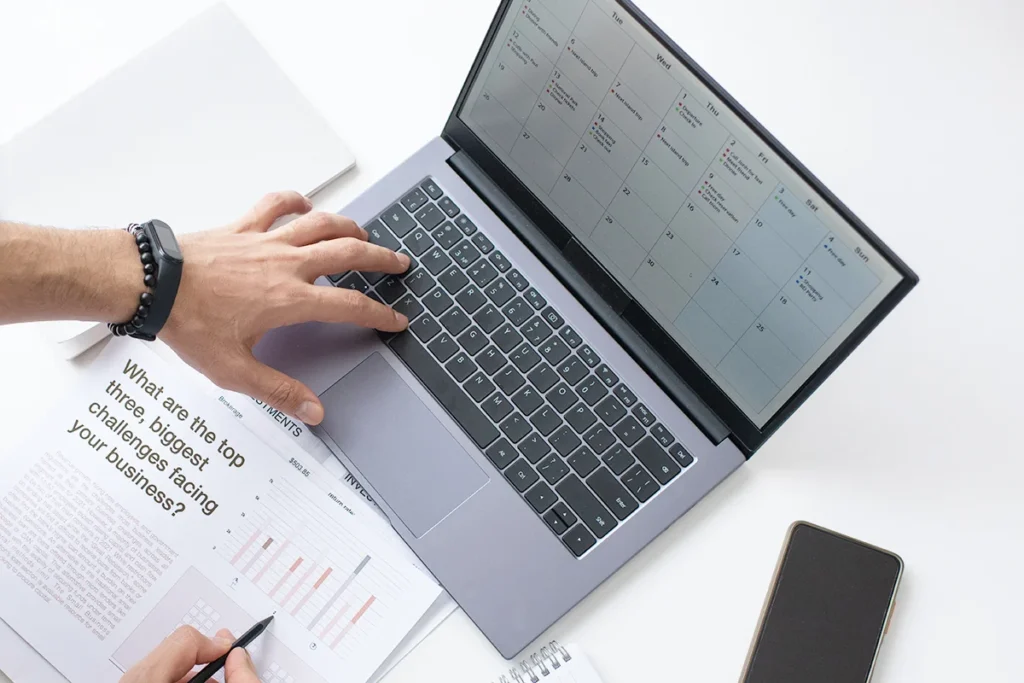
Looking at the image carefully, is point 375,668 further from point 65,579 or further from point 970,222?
point 970,222

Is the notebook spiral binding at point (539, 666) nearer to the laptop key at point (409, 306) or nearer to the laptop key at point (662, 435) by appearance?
the laptop key at point (662, 435)

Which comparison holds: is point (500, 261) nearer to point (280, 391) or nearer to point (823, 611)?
point (280, 391)

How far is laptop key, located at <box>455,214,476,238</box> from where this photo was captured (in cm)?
92

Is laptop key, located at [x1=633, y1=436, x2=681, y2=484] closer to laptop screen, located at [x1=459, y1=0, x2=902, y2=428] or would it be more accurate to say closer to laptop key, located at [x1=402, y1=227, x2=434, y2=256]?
laptop screen, located at [x1=459, y1=0, x2=902, y2=428]

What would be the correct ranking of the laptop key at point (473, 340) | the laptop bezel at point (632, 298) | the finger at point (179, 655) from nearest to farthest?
the laptop bezel at point (632, 298)
the finger at point (179, 655)
the laptop key at point (473, 340)

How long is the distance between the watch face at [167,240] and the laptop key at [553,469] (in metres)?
0.37

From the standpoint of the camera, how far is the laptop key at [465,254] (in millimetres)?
907

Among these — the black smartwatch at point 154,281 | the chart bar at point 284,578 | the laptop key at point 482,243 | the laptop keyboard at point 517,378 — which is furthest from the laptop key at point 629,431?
the black smartwatch at point 154,281

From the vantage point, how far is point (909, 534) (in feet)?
2.83

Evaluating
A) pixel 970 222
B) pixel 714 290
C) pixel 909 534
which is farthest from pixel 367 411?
pixel 970 222

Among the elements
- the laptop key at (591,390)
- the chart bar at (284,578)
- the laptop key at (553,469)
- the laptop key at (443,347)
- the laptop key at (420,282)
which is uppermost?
the laptop key at (420,282)

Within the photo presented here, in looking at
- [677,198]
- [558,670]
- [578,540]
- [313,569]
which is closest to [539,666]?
[558,670]

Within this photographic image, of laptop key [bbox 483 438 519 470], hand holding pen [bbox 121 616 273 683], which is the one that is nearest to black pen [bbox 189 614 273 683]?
hand holding pen [bbox 121 616 273 683]

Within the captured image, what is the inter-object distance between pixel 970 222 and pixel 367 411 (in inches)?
24.9
